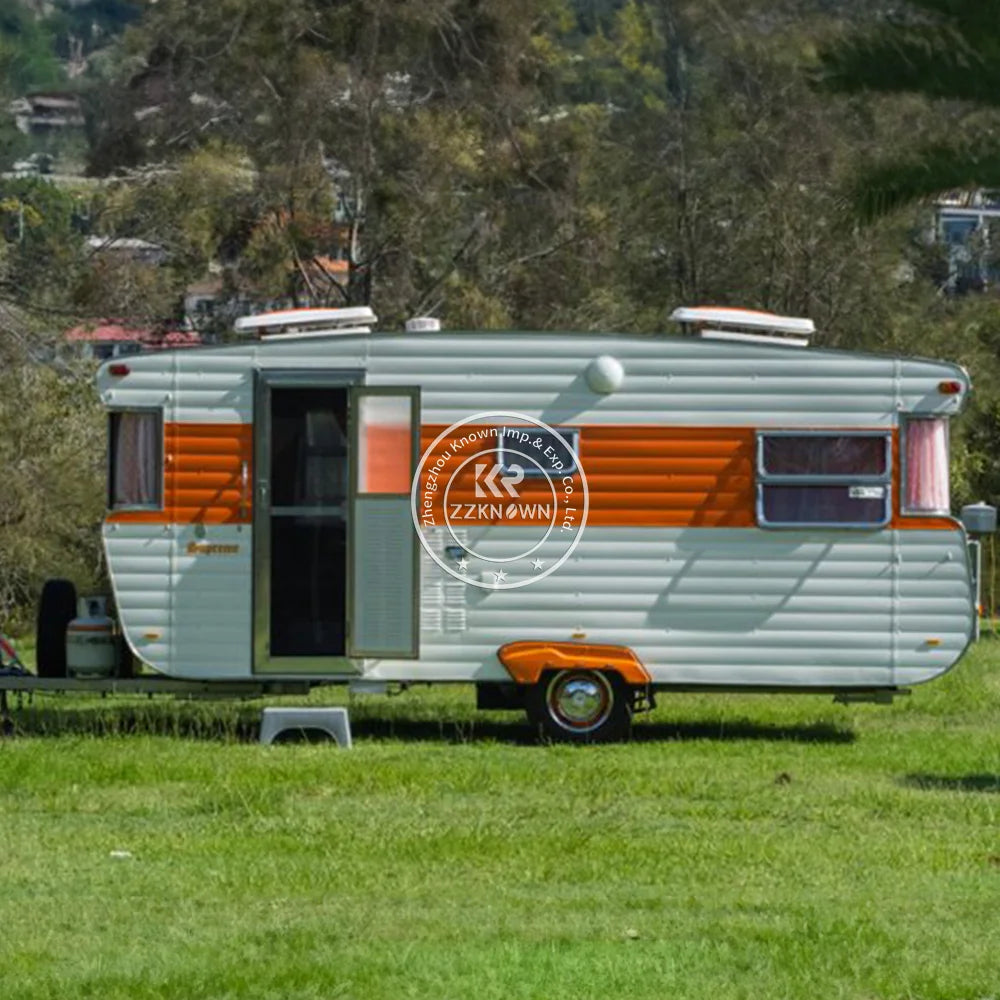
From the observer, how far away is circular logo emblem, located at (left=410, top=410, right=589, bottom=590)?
14.6 metres

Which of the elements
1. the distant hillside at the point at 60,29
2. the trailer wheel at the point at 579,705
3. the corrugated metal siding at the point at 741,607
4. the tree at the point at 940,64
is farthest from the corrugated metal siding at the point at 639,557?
the distant hillside at the point at 60,29

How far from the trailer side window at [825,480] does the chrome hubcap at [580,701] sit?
1.52 m

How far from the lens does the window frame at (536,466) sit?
1457 centimetres

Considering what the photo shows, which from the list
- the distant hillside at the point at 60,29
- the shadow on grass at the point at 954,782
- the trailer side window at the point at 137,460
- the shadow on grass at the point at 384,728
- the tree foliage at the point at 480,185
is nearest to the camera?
the shadow on grass at the point at 954,782

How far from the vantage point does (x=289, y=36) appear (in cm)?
3253

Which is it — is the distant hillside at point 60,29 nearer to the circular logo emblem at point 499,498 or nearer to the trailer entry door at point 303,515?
the trailer entry door at point 303,515

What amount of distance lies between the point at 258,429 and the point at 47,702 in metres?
4.03

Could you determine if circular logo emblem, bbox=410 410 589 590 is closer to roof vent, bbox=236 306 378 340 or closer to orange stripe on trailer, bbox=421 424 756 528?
orange stripe on trailer, bbox=421 424 756 528

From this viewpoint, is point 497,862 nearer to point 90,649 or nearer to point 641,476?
point 641,476

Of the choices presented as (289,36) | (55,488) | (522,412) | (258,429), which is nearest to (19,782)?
(258,429)

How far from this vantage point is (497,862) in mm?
10078

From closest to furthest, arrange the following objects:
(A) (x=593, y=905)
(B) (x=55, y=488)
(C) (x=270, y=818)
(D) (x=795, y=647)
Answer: (A) (x=593, y=905)
(C) (x=270, y=818)
(D) (x=795, y=647)
(B) (x=55, y=488)

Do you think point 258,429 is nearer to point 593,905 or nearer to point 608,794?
point 608,794

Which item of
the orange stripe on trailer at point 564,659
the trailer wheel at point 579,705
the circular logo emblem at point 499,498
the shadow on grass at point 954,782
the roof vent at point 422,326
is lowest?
the shadow on grass at point 954,782
